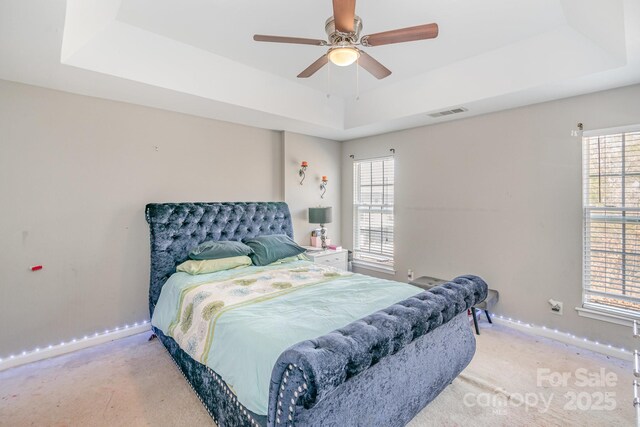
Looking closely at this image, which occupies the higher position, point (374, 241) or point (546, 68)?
point (546, 68)

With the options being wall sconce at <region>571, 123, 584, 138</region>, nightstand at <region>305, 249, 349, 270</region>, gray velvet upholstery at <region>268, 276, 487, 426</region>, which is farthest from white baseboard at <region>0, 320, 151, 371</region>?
wall sconce at <region>571, 123, 584, 138</region>

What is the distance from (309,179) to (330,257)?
1.31m

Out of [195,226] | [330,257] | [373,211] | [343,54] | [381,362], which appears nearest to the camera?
[381,362]

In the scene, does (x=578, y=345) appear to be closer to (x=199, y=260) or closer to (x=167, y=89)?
(x=199, y=260)

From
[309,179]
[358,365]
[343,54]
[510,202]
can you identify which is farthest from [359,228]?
[358,365]

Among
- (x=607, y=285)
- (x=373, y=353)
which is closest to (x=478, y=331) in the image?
(x=607, y=285)

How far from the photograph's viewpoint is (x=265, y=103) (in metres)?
3.53

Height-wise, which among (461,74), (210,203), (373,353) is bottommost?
(373,353)

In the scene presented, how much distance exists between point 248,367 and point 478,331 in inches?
108

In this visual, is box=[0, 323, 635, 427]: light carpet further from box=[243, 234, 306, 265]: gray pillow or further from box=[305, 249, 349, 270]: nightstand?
box=[305, 249, 349, 270]: nightstand

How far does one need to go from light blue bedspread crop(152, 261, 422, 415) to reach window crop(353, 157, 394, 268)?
6.42 ft

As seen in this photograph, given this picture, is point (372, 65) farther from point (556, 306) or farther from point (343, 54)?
point (556, 306)

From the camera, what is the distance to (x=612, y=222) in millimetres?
2910

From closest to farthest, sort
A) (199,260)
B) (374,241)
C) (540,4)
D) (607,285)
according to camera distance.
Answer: (540,4) < (607,285) < (199,260) < (374,241)
